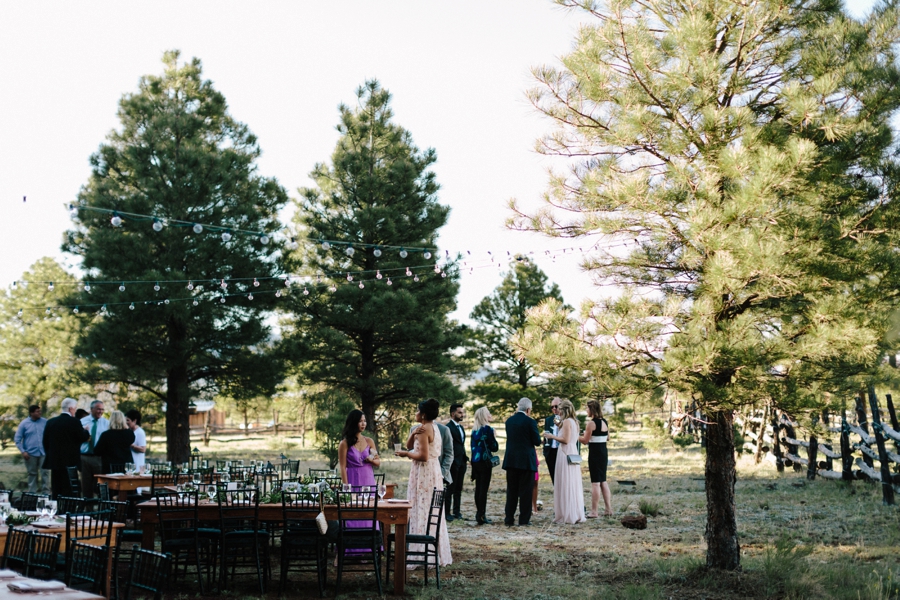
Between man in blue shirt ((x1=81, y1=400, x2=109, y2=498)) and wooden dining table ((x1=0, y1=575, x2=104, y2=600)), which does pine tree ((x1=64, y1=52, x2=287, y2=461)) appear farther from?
wooden dining table ((x1=0, y1=575, x2=104, y2=600))

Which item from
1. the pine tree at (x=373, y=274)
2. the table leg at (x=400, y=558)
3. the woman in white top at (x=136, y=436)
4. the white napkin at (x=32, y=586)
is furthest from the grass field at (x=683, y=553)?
the pine tree at (x=373, y=274)

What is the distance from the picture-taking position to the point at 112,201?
19812 millimetres

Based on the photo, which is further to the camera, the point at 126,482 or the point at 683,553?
the point at 126,482

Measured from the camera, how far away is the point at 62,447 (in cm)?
1134

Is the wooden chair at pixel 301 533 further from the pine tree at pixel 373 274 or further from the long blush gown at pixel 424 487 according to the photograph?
the pine tree at pixel 373 274

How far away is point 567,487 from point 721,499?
4.62 meters

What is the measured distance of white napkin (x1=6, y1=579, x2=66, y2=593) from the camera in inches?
147

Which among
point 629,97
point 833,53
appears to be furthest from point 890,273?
point 629,97

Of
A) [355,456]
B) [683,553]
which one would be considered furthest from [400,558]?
[683,553]

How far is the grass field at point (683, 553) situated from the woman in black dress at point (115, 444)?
465 centimetres

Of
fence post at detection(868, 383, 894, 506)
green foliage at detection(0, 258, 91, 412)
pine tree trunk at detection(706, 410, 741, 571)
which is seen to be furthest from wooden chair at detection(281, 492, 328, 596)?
green foliage at detection(0, 258, 91, 412)

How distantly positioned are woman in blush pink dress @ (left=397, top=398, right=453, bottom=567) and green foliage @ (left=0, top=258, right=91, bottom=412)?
18.0 meters

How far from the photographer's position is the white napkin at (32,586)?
12.3ft

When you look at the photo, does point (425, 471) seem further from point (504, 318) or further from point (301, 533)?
point (504, 318)
